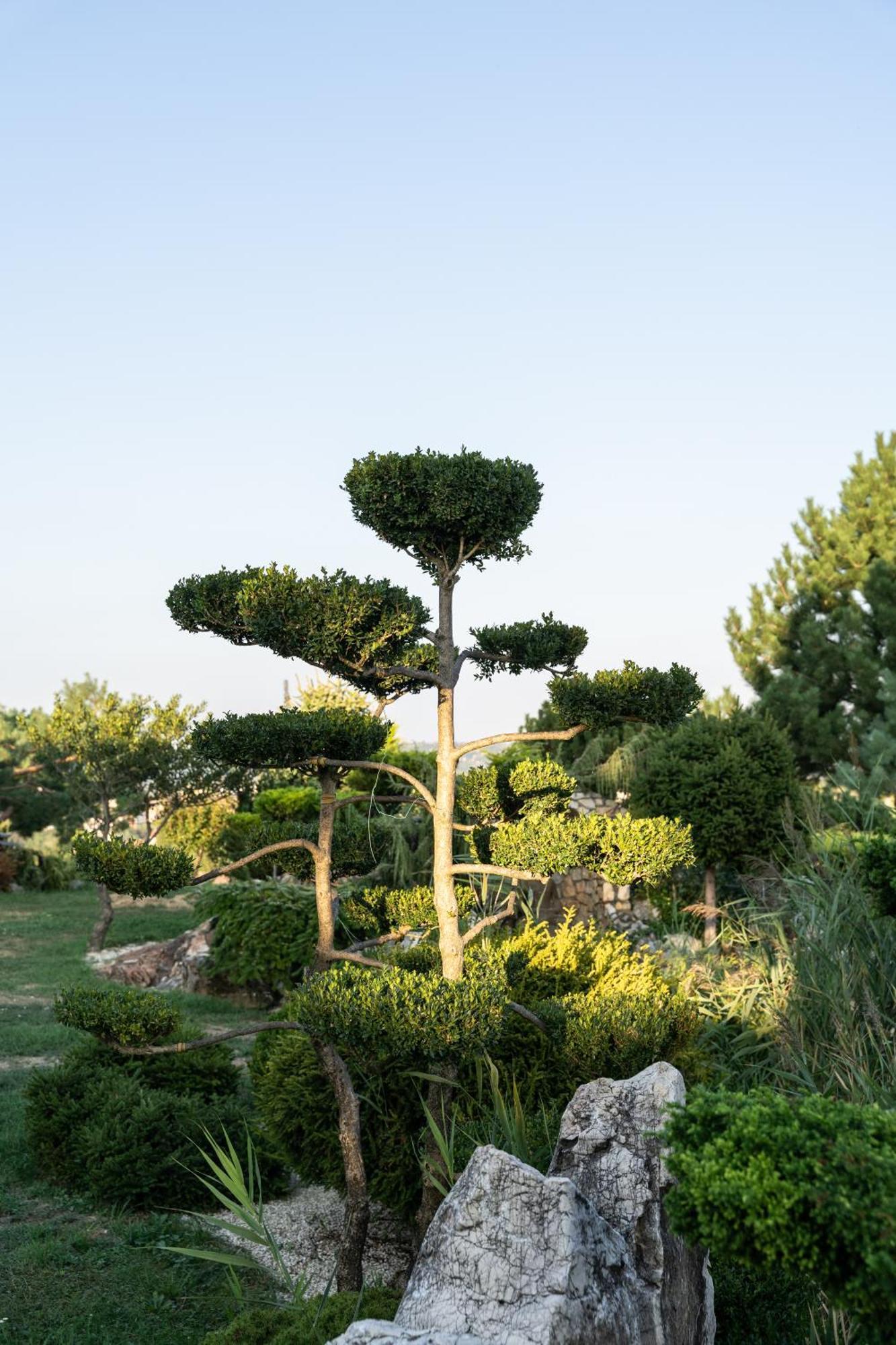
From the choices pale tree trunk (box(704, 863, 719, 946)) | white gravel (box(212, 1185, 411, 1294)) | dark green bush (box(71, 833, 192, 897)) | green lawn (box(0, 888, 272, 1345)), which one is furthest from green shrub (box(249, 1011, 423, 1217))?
pale tree trunk (box(704, 863, 719, 946))

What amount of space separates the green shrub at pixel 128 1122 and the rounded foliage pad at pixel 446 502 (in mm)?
3473

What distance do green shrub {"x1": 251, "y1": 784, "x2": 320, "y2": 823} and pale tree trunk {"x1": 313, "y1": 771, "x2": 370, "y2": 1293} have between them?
10530 millimetres

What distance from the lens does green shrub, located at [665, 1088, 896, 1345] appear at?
7.86ft

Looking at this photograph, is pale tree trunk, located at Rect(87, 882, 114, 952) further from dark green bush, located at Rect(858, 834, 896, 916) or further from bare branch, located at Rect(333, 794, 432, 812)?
dark green bush, located at Rect(858, 834, 896, 916)

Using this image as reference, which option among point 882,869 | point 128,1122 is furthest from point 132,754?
point 882,869

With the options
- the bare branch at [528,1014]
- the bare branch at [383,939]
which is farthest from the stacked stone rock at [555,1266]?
the bare branch at [383,939]

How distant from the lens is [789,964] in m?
7.14

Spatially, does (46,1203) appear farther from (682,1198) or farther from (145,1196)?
(682,1198)

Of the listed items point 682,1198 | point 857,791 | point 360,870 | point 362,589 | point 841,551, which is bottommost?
point 682,1198

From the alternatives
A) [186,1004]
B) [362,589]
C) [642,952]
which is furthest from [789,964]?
[186,1004]

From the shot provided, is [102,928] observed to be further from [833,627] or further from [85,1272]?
[833,627]

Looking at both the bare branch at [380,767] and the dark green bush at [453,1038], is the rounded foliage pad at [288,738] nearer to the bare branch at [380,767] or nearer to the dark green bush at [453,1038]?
the bare branch at [380,767]

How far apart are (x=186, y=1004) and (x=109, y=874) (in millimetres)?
6639

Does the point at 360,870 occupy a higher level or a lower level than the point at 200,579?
lower
